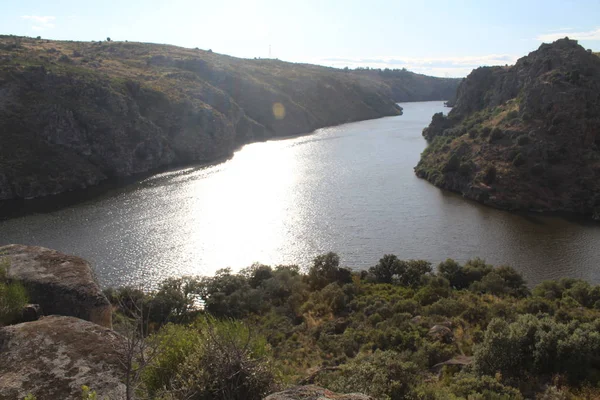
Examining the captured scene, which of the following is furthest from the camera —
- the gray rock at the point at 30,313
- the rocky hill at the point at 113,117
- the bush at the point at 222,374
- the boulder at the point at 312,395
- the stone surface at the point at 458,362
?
the rocky hill at the point at 113,117

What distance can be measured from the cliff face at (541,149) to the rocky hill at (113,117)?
57884 millimetres

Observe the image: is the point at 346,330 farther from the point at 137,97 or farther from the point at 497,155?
the point at 137,97

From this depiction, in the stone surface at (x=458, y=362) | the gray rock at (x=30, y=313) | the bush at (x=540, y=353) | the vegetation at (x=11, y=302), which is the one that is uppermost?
the vegetation at (x=11, y=302)

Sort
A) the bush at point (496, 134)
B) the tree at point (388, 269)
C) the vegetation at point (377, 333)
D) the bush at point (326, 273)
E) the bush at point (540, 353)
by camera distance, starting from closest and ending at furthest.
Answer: the vegetation at point (377, 333) → the bush at point (540, 353) → the bush at point (326, 273) → the tree at point (388, 269) → the bush at point (496, 134)

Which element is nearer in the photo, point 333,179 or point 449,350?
point 449,350

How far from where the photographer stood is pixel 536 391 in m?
17.0

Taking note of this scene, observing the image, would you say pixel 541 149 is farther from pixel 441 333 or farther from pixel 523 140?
pixel 441 333

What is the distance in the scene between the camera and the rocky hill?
78.5 metres

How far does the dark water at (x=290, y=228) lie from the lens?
45906 mm

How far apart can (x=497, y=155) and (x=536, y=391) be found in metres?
62.0

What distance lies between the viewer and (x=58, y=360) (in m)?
11.2

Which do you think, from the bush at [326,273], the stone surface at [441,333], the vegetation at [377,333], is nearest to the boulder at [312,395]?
the vegetation at [377,333]

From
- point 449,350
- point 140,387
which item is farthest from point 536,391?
point 140,387

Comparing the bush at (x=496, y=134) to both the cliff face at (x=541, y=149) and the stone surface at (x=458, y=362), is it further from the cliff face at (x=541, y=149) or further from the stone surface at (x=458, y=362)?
the stone surface at (x=458, y=362)
